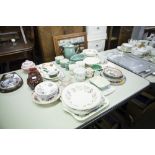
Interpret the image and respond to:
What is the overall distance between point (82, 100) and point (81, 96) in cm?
4

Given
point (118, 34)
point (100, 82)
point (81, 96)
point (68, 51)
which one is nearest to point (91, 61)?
point (68, 51)

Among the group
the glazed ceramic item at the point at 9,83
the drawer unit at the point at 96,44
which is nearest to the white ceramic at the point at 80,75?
the glazed ceramic item at the point at 9,83

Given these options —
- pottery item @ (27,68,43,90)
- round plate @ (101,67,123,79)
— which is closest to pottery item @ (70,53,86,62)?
round plate @ (101,67,123,79)

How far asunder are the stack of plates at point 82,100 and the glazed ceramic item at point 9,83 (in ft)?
1.22

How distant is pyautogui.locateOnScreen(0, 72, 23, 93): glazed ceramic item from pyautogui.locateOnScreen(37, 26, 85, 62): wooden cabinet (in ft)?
1.76

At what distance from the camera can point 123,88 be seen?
36.4 inches

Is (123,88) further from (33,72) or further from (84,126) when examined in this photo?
(33,72)

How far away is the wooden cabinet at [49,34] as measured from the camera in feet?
4.47

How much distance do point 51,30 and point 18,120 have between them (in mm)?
1004

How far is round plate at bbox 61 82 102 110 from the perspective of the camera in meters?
0.71

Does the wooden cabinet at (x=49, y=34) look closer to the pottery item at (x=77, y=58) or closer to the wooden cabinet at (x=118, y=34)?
the pottery item at (x=77, y=58)

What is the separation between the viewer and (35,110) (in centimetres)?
75

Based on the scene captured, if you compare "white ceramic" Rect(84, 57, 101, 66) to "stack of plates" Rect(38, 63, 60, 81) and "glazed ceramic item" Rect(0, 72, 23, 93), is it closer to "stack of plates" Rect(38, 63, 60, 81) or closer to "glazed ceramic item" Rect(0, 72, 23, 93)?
"stack of plates" Rect(38, 63, 60, 81)

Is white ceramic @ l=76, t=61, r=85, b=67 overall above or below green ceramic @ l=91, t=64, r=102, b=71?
above
